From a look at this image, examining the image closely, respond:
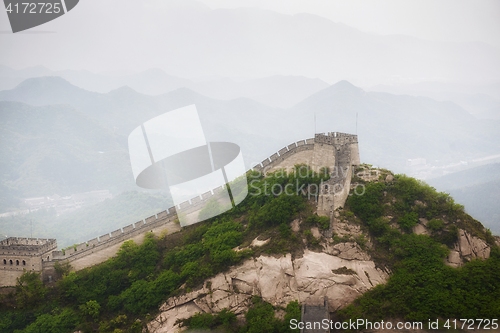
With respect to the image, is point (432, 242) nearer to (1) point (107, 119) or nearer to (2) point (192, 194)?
(2) point (192, 194)

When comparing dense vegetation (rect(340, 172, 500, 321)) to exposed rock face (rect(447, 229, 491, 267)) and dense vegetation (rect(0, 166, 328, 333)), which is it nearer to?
exposed rock face (rect(447, 229, 491, 267))

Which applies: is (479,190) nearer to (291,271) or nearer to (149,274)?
(291,271)

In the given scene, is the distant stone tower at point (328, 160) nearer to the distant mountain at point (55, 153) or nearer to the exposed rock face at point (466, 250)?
the exposed rock face at point (466, 250)

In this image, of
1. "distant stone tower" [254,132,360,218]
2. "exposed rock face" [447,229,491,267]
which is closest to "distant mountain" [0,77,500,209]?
"distant stone tower" [254,132,360,218]

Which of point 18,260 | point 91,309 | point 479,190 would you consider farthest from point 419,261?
point 479,190

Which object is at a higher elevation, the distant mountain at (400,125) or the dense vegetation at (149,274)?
the dense vegetation at (149,274)

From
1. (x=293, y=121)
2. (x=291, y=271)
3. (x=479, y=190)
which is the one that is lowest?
(x=293, y=121)

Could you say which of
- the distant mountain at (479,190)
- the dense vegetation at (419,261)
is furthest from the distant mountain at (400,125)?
the dense vegetation at (419,261)
